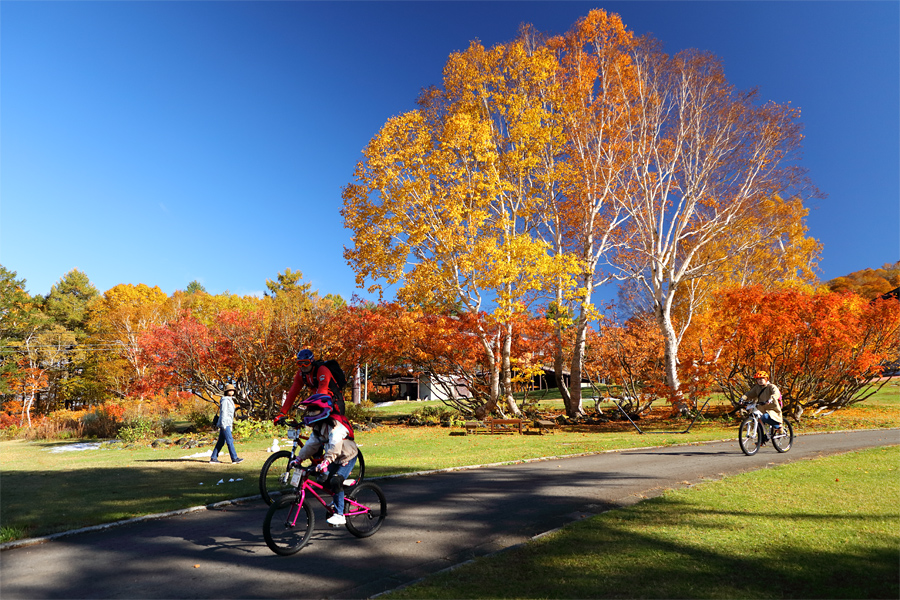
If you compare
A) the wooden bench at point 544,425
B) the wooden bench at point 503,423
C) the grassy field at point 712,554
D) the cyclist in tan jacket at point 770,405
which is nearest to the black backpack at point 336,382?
the grassy field at point 712,554

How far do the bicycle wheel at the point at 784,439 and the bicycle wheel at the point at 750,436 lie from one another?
1.64 feet

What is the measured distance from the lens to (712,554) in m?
5.00

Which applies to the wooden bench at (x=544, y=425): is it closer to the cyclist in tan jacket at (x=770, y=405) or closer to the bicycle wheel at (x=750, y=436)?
the bicycle wheel at (x=750, y=436)

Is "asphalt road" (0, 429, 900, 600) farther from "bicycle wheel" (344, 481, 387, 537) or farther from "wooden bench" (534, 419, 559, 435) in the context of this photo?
"wooden bench" (534, 419, 559, 435)

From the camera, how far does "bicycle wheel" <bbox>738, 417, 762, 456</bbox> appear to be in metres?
11.6

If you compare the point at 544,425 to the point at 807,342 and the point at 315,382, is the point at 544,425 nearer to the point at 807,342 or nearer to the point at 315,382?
the point at 807,342

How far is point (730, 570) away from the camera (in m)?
4.61

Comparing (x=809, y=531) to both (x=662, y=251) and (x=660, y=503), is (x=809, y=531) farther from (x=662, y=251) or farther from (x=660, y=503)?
(x=662, y=251)

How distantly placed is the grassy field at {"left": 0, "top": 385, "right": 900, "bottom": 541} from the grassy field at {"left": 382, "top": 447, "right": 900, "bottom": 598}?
498 cm

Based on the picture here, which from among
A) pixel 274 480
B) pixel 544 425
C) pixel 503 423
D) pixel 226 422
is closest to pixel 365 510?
pixel 274 480

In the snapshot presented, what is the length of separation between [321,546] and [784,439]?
11.6 meters

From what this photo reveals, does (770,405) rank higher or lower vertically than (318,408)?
lower

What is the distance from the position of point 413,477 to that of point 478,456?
3439 mm

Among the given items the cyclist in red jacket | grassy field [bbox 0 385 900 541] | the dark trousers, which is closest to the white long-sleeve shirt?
the dark trousers
